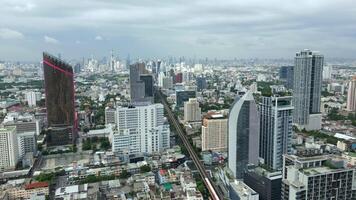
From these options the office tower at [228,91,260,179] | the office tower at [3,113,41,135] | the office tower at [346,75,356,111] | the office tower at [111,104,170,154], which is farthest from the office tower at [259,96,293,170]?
the office tower at [346,75,356,111]

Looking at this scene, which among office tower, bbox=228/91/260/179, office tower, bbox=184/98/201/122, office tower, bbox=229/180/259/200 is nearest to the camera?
office tower, bbox=229/180/259/200

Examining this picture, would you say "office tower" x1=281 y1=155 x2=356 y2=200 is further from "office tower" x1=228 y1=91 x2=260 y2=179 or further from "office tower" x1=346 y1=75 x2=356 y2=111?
"office tower" x1=346 y1=75 x2=356 y2=111

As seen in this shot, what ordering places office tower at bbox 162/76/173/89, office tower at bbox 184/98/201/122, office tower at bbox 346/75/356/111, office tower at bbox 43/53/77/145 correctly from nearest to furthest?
office tower at bbox 43/53/77/145 → office tower at bbox 184/98/201/122 → office tower at bbox 346/75/356/111 → office tower at bbox 162/76/173/89

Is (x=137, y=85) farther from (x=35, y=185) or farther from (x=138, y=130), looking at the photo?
(x=35, y=185)

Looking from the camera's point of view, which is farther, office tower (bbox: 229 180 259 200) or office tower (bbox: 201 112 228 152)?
office tower (bbox: 201 112 228 152)

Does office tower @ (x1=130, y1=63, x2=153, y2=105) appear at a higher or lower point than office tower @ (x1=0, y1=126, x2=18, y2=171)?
higher

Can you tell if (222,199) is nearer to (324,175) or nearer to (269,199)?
(269,199)
